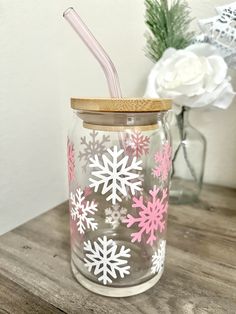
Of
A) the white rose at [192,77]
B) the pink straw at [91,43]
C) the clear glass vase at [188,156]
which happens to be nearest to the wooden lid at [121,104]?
the pink straw at [91,43]

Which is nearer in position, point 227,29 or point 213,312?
point 213,312

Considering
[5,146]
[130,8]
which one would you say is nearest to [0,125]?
[5,146]

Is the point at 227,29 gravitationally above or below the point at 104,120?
above

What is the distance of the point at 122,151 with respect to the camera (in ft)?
1.10

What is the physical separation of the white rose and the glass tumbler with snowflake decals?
155 mm

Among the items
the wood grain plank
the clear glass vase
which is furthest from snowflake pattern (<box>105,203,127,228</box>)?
the clear glass vase

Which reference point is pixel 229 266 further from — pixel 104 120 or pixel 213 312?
pixel 104 120

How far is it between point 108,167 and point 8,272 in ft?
0.69

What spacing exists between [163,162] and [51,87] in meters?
0.39

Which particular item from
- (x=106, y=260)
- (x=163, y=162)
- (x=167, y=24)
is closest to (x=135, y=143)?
(x=163, y=162)

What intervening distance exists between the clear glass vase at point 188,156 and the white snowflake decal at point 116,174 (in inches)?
11.9

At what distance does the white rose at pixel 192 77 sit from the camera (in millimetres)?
510

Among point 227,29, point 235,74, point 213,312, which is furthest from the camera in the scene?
point 235,74

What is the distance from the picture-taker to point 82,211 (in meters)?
0.36
